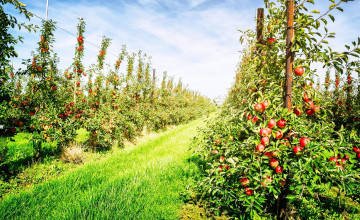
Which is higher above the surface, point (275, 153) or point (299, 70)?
point (299, 70)

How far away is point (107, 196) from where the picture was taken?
8.43 ft

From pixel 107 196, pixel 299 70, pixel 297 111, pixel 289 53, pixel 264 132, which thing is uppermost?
pixel 289 53

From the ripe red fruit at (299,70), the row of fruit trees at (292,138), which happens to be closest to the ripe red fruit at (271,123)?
the row of fruit trees at (292,138)

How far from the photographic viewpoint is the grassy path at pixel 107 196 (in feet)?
7.61

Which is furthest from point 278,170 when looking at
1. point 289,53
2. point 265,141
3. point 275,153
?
point 289,53

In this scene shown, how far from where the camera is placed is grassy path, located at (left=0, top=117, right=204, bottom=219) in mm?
2318

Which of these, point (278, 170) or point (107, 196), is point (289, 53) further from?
point (107, 196)

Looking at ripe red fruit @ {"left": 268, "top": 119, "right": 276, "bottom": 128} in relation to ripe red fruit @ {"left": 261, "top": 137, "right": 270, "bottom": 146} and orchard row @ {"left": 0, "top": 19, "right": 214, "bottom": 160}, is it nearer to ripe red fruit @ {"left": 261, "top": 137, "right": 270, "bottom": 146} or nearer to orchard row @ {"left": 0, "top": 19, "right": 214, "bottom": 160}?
ripe red fruit @ {"left": 261, "top": 137, "right": 270, "bottom": 146}

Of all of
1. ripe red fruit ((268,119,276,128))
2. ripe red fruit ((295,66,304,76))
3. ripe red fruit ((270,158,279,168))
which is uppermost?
ripe red fruit ((295,66,304,76))

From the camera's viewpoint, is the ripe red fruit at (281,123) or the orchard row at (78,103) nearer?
the ripe red fruit at (281,123)

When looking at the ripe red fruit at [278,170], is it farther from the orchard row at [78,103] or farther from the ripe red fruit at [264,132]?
the orchard row at [78,103]

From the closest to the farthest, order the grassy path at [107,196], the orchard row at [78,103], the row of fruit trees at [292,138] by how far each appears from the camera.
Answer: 1. the row of fruit trees at [292,138]
2. the grassy path at [107,196]
3. the orchard row at [78,103]

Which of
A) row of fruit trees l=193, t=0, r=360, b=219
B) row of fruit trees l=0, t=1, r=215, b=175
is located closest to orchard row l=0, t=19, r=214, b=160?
row of fruit trees l=0, t=1, r=215, b=175

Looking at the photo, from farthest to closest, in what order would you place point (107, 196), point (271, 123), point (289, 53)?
point (107, 196), point (289, 53), point (271, 123)
